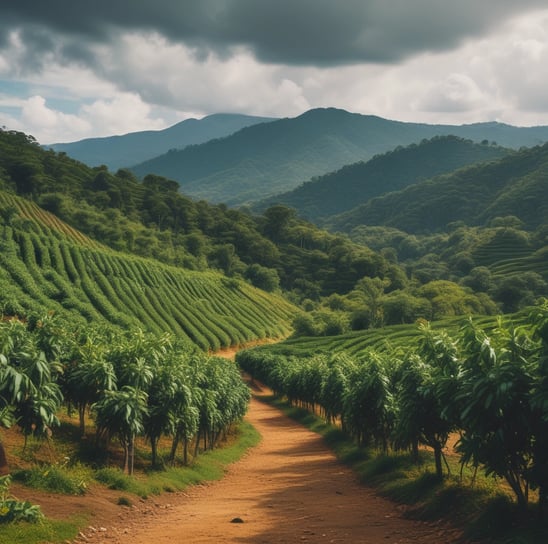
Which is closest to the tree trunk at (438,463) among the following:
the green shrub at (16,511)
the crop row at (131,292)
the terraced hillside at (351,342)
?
the green shrub at (16,511)

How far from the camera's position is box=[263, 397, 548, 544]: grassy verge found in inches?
544

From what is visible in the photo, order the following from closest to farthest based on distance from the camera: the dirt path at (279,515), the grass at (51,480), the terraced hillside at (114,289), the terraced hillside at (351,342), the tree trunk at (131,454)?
the dirt path at (279,515), the grass at (51,480), the tree trunk at (131,454), the terraced hillside at (114,289), the terraced hillside at (351,342)

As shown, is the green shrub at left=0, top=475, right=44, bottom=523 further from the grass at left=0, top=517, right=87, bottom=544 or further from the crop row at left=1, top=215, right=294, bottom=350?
the crop row at left=1, top=215, right=294, bottom=350

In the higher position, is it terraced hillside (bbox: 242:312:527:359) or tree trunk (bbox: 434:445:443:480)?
tree trunk (bbox: 434:445:443:480)

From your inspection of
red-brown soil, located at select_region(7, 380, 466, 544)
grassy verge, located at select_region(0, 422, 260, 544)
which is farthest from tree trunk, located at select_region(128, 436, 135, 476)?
red-brown soil, located at select_region(7, 380, 466, 544)

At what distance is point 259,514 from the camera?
1925 cm

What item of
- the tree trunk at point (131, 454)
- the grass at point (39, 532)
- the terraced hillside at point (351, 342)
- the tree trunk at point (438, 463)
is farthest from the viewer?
the terraced hillside at point (351, 342)

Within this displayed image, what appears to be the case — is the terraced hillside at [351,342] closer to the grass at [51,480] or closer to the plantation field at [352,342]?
the plantation field at [352,342]

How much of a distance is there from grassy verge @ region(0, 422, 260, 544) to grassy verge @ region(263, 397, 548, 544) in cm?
843

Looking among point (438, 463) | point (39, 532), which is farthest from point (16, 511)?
point (438, 463)

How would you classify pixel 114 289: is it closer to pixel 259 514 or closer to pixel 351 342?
pixel 351 342

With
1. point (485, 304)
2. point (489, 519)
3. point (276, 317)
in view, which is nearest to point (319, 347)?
point (276, 317)

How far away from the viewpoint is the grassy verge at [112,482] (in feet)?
45.4

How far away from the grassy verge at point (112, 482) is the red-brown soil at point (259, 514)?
506mm
